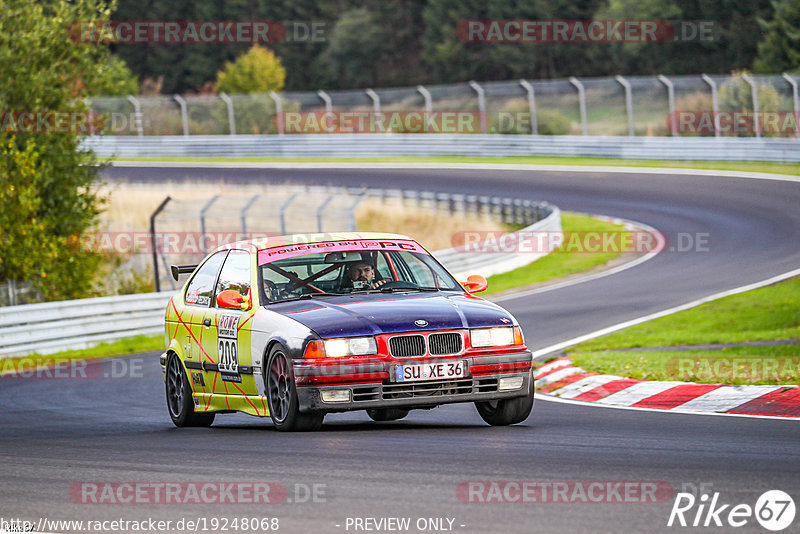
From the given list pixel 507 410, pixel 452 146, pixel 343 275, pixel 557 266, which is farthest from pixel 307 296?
pixel 452 146

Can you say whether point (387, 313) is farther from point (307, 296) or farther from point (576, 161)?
point (576, 161)

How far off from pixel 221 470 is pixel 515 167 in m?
37.9

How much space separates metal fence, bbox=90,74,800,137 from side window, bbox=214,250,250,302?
3046 cm

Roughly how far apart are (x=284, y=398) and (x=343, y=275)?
1310mm

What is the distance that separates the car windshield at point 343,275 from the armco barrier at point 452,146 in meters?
28.2

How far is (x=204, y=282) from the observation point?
10.4 metres

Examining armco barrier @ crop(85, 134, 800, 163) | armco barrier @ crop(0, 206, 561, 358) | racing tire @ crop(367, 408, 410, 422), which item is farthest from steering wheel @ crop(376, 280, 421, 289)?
armco barrier @ crop(85, 134, 800, 163)

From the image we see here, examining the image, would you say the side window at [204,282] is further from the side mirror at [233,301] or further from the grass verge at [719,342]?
the grass verge at [719,342]

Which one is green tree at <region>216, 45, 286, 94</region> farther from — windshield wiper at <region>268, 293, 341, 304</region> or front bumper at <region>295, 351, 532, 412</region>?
front bumper at <region>295, 351, 532, 412</region>

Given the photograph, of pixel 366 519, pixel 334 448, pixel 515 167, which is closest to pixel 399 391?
pixel 334 448

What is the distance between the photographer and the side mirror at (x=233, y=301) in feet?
30.9

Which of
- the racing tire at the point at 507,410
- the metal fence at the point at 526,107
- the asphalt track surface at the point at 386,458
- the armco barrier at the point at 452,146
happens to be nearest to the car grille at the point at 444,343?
the asphalt track surface at the point at 386,458

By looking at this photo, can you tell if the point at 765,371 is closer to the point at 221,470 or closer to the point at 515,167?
the point at 221,470

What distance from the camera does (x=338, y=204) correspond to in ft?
93.6
